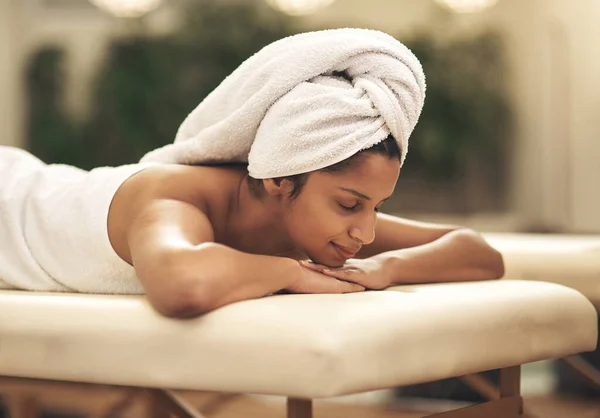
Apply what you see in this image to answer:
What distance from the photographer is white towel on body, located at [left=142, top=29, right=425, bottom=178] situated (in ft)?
3.59

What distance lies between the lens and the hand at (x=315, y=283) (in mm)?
1054

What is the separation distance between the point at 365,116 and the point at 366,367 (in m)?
0.39

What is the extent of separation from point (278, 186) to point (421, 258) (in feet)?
0.86

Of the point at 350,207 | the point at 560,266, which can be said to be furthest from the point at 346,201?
the point at 560,266

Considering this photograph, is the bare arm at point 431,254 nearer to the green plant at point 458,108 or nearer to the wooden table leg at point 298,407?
the wooden table leg at point 298,407

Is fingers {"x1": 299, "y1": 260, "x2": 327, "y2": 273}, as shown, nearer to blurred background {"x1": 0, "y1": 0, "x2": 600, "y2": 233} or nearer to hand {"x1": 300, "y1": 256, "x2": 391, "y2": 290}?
hand {"x1": 300, "y1": 256, "x2": 391, "y2": 290}

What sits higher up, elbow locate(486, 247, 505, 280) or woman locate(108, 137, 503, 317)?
woman locate(108, 137, 503, 317)

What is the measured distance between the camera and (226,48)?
5.21 metres

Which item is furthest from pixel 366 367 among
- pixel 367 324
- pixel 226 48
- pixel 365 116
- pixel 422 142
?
pixel 226 48

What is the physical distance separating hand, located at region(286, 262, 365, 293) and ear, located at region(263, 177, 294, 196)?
12cm

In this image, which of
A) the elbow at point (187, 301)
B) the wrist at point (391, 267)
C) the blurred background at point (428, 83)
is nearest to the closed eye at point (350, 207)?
the wrist at point (391, 267)

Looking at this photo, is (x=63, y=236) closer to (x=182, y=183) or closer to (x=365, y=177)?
(x=182, y=183)

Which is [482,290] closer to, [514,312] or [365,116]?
[514,312]

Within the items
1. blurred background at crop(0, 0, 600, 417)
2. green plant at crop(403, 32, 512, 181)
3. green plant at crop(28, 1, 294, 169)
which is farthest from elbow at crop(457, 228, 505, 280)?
green plant at crop(28, 1, 294, 169)
